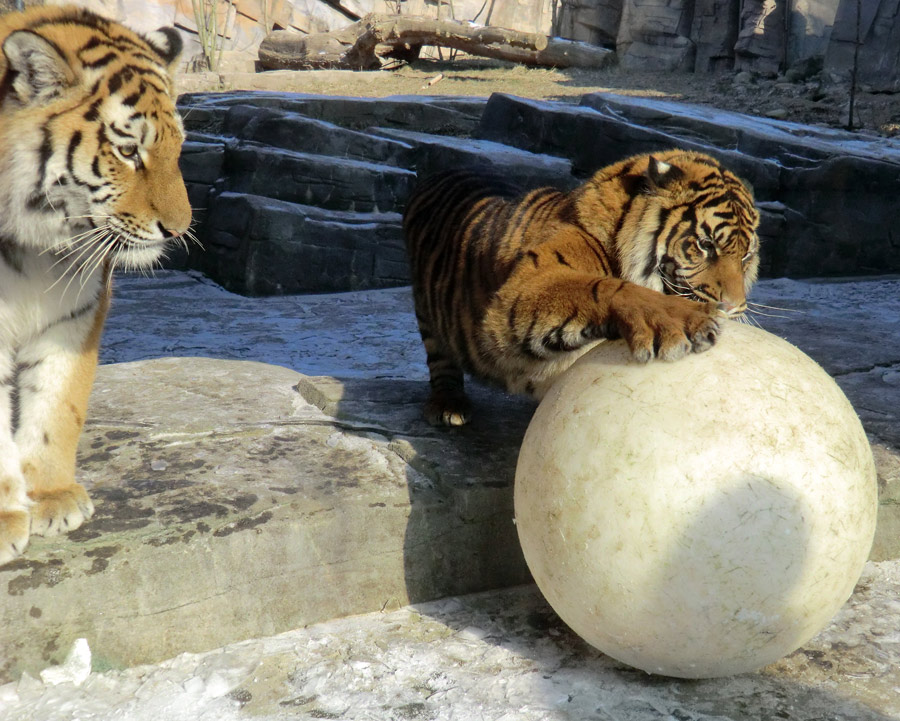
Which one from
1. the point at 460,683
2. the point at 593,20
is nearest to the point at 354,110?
the point at 460,683

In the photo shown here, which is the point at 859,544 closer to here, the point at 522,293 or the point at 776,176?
the point at 522,293

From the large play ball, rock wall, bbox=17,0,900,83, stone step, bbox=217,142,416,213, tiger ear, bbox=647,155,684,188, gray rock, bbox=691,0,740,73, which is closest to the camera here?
the large play ball

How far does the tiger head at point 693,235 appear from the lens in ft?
9.50

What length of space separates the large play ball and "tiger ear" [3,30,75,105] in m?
1.59

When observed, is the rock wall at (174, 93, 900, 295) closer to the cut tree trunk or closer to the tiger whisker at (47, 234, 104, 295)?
the tiger whisker at (47, 234, 104, 295)

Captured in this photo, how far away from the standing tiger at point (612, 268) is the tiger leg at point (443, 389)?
19 centimetres

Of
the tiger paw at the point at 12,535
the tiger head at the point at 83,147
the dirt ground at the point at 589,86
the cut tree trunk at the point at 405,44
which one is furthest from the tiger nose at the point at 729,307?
the cut tree trunk at the point at 405,44

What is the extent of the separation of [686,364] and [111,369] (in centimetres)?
272

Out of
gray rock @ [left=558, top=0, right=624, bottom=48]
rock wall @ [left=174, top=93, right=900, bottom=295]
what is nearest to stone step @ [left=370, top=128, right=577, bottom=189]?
rock wall @ [left=174, top=93, right=900, bottom=295]

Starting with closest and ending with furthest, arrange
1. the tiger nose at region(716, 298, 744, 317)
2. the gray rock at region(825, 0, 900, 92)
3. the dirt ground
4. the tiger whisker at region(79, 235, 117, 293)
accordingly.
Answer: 1. the tiger whisker at region(79, 235, 117, 293)
2. the tiger nose at region(716, 298, 744, 317)
3. the dirt ground
4. the gray rock at region(825, 0, 900, 92)

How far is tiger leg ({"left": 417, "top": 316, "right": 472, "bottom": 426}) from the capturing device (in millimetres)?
3557

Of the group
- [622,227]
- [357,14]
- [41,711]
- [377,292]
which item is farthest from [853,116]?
[357,14]

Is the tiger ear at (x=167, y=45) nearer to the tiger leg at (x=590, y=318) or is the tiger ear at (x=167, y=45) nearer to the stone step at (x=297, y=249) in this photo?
the tiger leg at (x=590, y=318)

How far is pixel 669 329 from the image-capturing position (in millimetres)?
2371
